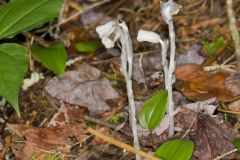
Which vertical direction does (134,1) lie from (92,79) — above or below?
above

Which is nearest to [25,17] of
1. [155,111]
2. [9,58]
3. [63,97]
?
[9,58]

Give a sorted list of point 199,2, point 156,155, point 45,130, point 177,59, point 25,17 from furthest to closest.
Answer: point 199,2, point 177,59, point 45,130, point 25,17, point 156,155

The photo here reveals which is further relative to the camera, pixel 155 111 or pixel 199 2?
pixel 199 2

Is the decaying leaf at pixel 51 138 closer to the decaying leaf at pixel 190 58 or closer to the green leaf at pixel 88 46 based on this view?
the green leaf at pixel 88 46

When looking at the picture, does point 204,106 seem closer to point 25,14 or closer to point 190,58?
point 190,58

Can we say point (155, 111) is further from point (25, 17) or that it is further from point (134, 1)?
point (134, 1)

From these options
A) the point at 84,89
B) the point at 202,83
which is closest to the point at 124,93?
the point at 84,89
